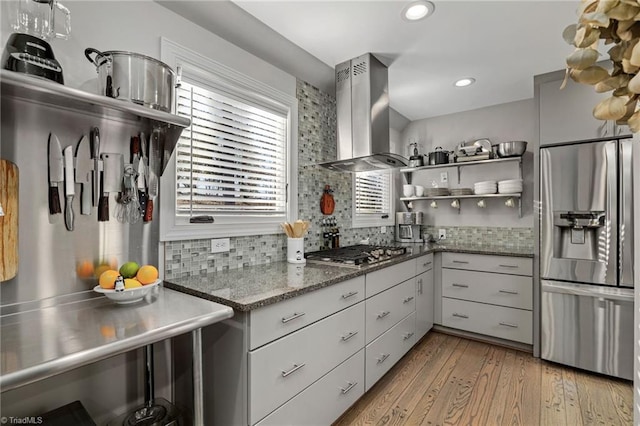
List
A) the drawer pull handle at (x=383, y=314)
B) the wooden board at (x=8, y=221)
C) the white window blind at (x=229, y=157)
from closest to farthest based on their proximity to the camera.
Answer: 1. the wooden board at (x=8, y=221)
2. the white window blind at (x=229, y=157)
3. the drawer pull handle at (x=383, y=314)

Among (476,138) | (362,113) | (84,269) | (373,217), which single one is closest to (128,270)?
(84,269)

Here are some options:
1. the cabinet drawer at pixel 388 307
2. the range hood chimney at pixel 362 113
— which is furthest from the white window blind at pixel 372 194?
the cabinet drawer at pixel 388 307

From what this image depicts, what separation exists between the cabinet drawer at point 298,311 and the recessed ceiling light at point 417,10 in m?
1.64

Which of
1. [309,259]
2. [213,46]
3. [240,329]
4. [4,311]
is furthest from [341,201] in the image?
[4,311]

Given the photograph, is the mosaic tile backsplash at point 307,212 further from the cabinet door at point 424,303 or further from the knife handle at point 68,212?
the cabinet door at point 424,303

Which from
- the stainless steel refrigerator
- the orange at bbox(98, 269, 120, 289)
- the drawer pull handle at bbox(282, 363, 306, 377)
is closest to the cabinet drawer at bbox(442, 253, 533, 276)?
the stainless steel refrigerator

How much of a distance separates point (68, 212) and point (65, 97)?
49 centimetres

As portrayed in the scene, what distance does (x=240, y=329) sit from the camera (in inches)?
51.6

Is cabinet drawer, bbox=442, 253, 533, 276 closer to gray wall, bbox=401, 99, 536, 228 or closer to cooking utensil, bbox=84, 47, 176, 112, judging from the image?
gray wall, bbox=401, 99, 536, 228

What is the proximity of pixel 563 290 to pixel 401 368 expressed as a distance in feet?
4.81

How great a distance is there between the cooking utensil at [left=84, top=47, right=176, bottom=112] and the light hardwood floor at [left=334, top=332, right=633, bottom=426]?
2021 mm

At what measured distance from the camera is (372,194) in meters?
3.55

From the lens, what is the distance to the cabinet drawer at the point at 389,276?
2.10 m

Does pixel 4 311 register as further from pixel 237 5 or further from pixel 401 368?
pixel 401 368
